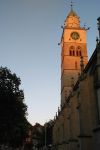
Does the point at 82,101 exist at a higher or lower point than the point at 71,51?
lower

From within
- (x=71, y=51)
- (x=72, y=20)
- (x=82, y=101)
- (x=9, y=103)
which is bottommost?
(x=82, y=101)

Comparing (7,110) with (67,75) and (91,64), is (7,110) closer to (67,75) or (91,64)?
(91,64)

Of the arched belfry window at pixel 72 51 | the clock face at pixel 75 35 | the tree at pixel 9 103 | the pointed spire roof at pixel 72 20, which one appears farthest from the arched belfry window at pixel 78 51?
the tree at pixel 9 103

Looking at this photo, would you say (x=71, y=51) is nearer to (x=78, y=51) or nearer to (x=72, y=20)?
(x=78, y=51)

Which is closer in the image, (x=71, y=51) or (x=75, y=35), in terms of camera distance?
(x=71, y=51)

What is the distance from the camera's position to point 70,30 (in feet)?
214

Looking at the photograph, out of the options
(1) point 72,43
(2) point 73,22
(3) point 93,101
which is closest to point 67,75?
(1) point 72,43

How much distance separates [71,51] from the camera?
62906 millimetres

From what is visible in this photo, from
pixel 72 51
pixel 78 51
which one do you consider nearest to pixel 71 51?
pixel 72 51

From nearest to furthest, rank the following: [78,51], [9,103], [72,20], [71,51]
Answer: [9,103], [71,51], [78,51], [72,20]

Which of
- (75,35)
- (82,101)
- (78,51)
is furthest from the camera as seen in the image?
(75,35)

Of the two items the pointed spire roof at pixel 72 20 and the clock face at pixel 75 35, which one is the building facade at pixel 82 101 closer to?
the clock face at pixel 75 35

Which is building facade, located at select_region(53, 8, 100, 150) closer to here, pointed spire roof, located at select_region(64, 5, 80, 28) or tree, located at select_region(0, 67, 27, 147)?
tree, located at select_region(0, 67, 27, 147)

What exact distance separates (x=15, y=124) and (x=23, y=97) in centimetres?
422
